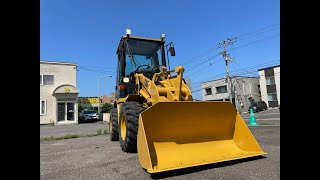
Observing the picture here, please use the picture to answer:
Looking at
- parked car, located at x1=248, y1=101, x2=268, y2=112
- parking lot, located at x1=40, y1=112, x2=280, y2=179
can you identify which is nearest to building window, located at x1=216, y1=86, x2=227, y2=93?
parked car, located at x1=248, y1=101, x2=268, y2=112

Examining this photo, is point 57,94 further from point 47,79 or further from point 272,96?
point 272,96

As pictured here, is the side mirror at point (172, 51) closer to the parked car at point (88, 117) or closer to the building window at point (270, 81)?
the parked car at point (88, 117)

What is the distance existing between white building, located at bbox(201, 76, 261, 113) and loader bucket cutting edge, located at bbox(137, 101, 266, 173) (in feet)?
141

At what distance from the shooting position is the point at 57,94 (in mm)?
27234

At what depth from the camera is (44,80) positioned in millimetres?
27297

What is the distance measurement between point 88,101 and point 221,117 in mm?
53187

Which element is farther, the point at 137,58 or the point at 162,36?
the point at 162,36

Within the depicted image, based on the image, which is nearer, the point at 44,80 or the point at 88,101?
the point at 44,80

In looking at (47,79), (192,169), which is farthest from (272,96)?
(192,169)

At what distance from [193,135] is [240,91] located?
151 ft

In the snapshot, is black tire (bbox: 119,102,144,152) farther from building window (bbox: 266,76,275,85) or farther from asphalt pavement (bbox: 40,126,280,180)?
building window (bbox: 266,76,275,85)
